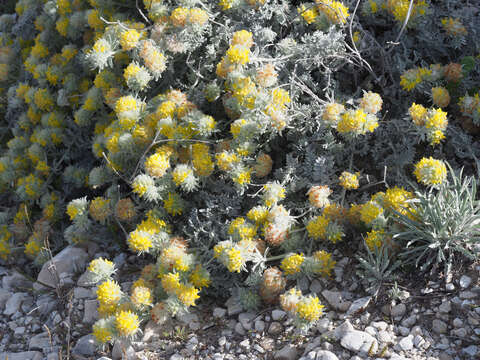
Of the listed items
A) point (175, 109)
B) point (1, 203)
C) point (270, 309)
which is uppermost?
point (175, 109)

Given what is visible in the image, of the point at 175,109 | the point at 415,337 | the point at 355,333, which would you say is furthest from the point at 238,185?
the point at 415,337

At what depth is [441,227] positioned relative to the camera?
276cm

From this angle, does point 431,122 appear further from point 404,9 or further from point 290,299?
point 290,299

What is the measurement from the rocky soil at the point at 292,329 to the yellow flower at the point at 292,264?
143 millimetres

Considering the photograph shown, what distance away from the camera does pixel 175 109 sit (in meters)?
3.52

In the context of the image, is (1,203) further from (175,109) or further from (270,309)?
(270,309)

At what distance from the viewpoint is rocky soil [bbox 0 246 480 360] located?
2.58 m

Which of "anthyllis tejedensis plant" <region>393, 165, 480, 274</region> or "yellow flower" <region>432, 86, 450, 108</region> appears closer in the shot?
"anthyllis tejedensis plant" <region>393, 165, 480, 274</region>

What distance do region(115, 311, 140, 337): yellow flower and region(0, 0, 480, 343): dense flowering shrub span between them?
11 millimetres

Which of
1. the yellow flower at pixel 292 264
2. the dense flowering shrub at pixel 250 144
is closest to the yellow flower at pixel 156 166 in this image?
the dense flowering shrub at pixel 250 144

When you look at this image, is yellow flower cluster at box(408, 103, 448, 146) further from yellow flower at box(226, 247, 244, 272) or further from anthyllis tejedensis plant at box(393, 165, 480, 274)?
yellow flower at box(226, 247, 244, 272)

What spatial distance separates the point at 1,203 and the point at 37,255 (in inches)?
37.5

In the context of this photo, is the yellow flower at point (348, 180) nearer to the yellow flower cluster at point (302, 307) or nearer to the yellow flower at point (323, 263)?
the yellow flower at point (323, 263)

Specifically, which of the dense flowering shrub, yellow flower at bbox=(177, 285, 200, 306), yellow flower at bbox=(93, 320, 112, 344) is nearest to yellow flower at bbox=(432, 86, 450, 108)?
the dense flowering shrub
